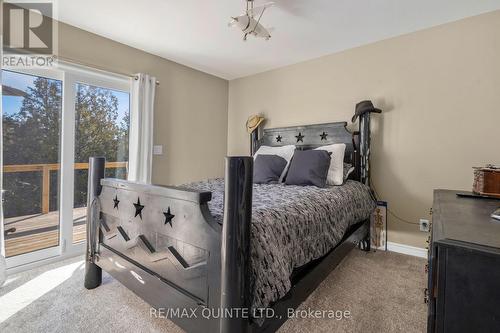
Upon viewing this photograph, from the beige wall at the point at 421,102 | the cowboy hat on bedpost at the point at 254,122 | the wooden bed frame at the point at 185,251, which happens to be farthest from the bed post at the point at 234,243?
the cowboy hat on bedpost at the point at 254,122

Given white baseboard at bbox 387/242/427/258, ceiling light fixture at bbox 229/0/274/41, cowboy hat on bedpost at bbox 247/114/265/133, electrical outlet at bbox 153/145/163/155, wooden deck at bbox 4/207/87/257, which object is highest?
ceiling light fixture at bbox 229/0/274/41

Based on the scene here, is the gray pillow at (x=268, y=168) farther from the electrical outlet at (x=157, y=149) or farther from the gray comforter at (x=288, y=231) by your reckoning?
the electrical outlet at (x=157, y=149)

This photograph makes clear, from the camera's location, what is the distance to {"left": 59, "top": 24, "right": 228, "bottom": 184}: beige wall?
2588 millimetres

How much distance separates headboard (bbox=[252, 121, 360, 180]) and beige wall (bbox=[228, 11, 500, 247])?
7.0 inches

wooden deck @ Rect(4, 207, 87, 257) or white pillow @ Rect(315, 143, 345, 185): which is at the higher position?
white pillow @ Rect(315, 143, 345, 185)

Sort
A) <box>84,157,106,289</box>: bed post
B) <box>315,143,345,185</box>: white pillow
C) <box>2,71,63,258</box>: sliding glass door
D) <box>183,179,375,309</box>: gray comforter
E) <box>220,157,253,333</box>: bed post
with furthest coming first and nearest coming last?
1. <box>315,143,345,185</box>: white pillow
2. <box>2,71,63,258</box>: sliding glass door
3. <box>84,157,106,289</box>: bed post
4. <box>183,179,375,309</box>: gray comforter
5. <box>220,157,253,333</box>: bed post

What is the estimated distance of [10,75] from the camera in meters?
2.18

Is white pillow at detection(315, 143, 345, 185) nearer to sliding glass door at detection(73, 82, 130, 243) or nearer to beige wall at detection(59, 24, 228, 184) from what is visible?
beige wall at detection(59, 24, 228, 184)

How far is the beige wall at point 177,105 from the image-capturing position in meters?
2.59

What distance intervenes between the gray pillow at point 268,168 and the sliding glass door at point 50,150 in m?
1.76

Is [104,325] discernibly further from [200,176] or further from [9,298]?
[200,176]

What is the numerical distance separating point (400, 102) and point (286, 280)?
7.80 ft

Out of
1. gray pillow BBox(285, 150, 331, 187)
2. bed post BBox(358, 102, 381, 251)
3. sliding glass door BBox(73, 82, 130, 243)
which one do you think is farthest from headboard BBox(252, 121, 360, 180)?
sliding glass door BBox(73, 82, 130, 243)

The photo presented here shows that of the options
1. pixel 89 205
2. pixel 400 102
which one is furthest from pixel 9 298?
pixel 400 102
